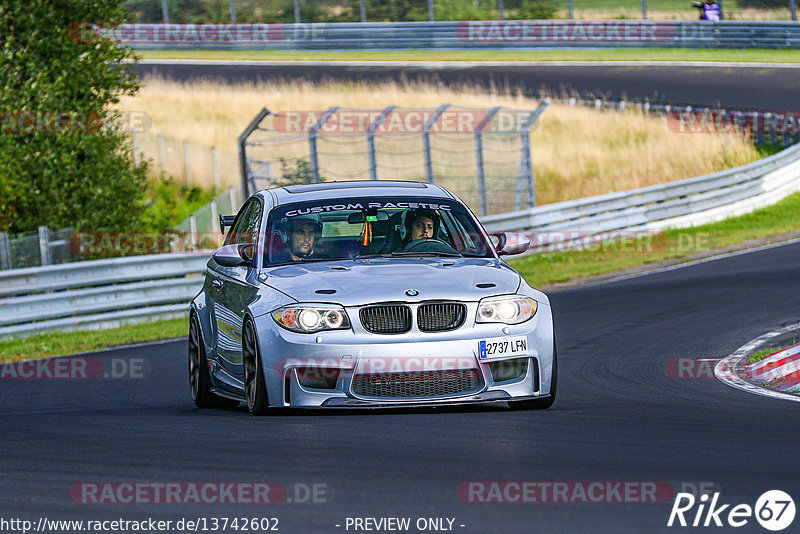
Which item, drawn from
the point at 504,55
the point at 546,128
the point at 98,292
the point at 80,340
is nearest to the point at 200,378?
the point at 80,340

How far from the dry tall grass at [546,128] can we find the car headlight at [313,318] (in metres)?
18.1

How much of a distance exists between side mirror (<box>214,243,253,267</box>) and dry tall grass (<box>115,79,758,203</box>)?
1667cm

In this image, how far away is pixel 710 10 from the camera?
42781mm

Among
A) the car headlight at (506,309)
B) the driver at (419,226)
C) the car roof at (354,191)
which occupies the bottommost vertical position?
the car headlight at (506,309)

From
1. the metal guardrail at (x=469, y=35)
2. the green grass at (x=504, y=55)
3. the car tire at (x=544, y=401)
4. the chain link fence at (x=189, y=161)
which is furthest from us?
the metal guardrail at (x=469, y=35)

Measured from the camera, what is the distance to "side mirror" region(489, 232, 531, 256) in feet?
31.1

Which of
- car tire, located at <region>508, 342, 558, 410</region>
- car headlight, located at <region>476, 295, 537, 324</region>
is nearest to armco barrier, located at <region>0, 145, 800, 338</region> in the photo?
car tire, located at <region>508, 342, 558, 410</region>

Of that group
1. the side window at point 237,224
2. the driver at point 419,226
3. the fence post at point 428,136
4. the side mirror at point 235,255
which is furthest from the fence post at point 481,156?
the side mirror at point 235,255

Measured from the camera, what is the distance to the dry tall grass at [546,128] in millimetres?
30344

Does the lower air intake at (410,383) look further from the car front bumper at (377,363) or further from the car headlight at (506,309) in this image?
the car headlight at (506,309)

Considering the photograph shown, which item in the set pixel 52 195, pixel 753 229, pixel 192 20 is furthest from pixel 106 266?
pixel 192 20

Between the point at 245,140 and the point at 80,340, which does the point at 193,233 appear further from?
the point at 80,340

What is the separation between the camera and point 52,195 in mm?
21484

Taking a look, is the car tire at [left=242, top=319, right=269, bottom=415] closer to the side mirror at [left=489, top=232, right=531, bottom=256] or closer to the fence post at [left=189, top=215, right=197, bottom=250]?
the side mirror at [left=489, top=232, right=531, bottom=256]
